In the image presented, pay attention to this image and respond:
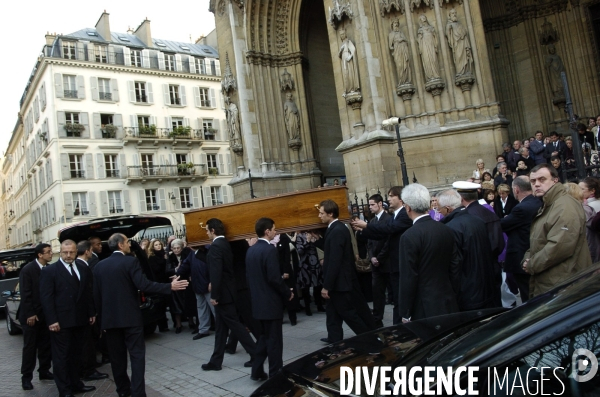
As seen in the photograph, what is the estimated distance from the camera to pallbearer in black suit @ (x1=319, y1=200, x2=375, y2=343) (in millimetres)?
5852

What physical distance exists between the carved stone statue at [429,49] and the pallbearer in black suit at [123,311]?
32.5 feet

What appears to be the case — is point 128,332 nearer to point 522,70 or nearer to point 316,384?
point 316,384

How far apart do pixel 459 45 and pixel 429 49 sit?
758 millimetres

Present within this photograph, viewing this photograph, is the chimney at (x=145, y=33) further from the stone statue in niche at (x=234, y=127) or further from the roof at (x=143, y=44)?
the stone statue in niche at (x=234, y=127)

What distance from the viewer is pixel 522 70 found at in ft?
53.2

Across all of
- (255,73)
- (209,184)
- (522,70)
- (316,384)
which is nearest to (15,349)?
(316,384)

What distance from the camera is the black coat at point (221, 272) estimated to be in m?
6.11

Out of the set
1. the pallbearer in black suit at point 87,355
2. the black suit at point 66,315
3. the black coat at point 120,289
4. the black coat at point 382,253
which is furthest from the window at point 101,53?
the black coat at point 120,289

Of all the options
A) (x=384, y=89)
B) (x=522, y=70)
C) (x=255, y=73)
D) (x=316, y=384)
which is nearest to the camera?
(x=316, y=384)

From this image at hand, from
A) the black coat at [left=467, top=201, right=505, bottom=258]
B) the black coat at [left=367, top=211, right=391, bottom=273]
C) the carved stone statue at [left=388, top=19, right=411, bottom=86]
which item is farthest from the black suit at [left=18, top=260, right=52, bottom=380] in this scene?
the carved stone statue at [left=388, top=19, right=411, bottom=86]

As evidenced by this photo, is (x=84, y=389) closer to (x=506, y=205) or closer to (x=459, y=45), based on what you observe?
(x=506, y=205)

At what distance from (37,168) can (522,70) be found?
3947 cm

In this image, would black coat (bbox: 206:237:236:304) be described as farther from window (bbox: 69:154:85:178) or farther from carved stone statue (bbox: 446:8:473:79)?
window (bbox: 69:154:85:178)

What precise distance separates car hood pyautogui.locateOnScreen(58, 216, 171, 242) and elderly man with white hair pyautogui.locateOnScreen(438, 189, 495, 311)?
6228 mm
